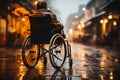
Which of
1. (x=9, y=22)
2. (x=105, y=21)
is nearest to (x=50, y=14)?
(x=9, y=22)

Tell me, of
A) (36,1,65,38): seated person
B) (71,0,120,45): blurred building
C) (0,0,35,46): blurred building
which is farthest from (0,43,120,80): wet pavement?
(71,0,120,45): blurred building

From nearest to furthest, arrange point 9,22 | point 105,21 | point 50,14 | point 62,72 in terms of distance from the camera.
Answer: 1. point 62,72
2. point 50,14
3. point 9,22
4. point 105,21

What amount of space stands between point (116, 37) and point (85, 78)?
2230 cm

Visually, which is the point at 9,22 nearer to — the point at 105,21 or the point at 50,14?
the point at 105,21

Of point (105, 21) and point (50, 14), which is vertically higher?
point (105, 21)

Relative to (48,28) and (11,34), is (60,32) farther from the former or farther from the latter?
(11,34)

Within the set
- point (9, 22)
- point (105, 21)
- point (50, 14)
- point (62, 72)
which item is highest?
point (105, 21)

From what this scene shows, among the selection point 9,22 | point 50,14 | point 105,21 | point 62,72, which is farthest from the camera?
point 105,21

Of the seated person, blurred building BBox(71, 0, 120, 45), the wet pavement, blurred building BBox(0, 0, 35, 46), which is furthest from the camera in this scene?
blurred building BBox(71, 0, 120, 45)

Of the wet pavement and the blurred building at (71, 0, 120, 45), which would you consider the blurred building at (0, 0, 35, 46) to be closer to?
the blurred building at (71, 0, 120, 45)

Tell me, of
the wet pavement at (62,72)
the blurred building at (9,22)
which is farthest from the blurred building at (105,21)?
the wet pavement at (62,72)

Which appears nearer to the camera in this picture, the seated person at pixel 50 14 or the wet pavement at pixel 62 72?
the wet pavement at pixel 62 72

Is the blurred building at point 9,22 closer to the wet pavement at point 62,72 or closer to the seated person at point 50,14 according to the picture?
the seated person at point 50,14

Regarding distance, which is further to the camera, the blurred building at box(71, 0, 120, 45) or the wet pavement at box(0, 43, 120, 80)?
the blurred building at box(71, 0, 120, 45)
